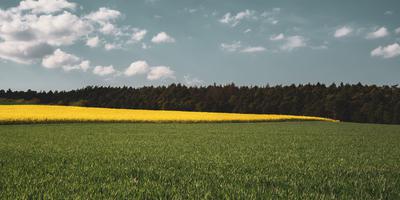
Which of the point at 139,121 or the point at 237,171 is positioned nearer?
the point at 237,171

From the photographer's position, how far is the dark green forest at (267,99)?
298 ft

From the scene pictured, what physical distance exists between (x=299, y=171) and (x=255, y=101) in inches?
3504

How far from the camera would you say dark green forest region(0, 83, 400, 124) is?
298 feet

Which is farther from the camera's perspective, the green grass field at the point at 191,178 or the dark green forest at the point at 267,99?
the dark green forest at the point at 267,99

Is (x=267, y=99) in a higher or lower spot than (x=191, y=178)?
higher

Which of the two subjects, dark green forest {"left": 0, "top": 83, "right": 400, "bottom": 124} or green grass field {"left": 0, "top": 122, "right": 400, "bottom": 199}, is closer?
green grass field {"left": 0, "top": 122, "right": 400, "bottom": 199}

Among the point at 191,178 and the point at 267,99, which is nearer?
the point at 191,178

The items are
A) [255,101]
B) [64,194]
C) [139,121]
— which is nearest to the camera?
[64,194]

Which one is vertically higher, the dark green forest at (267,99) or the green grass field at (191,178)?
the dark green forest at (267,99)

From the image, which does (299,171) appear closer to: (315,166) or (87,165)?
(315,166)

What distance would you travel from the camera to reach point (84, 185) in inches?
314

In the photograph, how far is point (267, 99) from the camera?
3856 inches

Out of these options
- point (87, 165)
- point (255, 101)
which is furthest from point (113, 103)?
point (87, 165)

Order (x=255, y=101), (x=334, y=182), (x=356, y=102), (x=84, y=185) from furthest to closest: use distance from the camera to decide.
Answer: (x=255, y=101) → (x=356, y=102) → (x=334, y=182) → (x=84, y=185)
